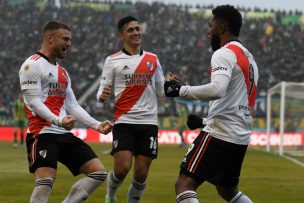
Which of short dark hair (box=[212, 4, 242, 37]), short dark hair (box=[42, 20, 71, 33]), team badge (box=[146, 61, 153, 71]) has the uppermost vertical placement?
short dark hair (box=[212, 4, 242, 37])

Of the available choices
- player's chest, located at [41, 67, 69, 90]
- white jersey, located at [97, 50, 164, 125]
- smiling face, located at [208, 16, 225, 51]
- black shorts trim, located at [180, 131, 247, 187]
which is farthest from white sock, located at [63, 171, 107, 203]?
smiling face, located at [208, 16, 225, 51]

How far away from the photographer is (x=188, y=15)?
56.1m

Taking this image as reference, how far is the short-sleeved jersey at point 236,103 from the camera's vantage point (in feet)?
21.5

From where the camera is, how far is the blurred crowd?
4638 centimetres

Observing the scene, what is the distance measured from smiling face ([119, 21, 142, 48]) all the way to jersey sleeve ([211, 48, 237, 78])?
3.23 m

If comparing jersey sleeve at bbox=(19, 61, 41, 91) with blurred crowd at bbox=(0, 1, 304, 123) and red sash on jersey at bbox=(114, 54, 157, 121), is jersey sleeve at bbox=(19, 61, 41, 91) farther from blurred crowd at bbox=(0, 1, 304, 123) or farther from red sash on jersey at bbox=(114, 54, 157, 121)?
blurred crowd at bbox=(0, 1, 304, 123)

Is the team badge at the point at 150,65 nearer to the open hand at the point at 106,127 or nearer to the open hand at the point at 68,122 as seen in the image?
the open hand at the point at 106,127

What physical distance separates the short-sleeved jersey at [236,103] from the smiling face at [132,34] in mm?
2994

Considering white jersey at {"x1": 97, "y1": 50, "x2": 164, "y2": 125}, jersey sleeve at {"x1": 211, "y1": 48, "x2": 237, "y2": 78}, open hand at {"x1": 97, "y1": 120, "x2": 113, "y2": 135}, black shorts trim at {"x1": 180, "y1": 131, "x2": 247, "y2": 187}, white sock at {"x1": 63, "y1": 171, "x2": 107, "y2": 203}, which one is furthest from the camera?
white jersey at {"x1": 97, "y1": 50, "x2": 164, "y2": 125}

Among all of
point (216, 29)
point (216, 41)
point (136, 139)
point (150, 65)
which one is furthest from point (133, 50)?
point (216, 29)

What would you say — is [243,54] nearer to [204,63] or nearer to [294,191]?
[294,191]

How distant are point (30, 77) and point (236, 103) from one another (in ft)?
7.07

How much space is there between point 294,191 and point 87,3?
4619cm

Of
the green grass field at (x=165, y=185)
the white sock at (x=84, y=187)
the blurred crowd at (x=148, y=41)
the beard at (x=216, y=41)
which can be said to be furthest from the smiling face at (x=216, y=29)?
the blurred crowd at (x=148, y=41)
